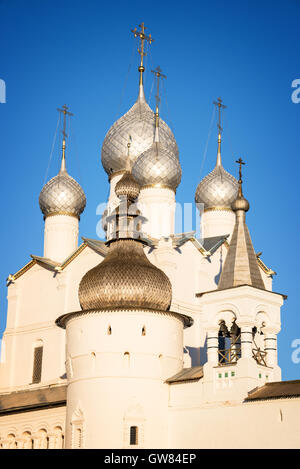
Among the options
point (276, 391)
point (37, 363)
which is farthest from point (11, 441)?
point (276, 391)

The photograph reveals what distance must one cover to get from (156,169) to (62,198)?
3.31 meters

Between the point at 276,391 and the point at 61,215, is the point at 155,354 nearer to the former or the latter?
the point at 276,391

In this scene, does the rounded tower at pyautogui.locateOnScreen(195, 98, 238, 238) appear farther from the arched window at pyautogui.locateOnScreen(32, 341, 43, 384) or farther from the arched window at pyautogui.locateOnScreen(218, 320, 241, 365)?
the arched window at pyautogui.locateOnScreen(218, 320, 241, 365)

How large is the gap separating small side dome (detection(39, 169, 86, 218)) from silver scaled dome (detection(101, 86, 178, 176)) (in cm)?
116

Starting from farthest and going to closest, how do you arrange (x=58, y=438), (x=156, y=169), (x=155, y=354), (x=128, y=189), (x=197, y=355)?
(x=156, y=169), (x=197, y=355), (x=128, y=189), (x=58, y=438), (x=155, y=354)

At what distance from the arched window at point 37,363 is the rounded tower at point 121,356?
211 inches

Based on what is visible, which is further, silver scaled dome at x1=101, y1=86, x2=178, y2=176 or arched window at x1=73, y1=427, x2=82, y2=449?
silver scaled dome at x1=101, y1=86, x2=178, y2=176

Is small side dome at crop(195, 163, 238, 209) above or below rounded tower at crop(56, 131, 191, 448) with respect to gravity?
above

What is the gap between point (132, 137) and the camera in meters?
26.4

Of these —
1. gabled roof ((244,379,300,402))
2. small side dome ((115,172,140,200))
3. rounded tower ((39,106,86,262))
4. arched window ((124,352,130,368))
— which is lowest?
gabled roof ((244,379,300,402))

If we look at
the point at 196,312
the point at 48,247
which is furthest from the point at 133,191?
the point at 48,247

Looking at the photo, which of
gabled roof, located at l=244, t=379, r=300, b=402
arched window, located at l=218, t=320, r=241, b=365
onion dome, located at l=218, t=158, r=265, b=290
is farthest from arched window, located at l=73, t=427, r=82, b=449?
onion dome, located at l=218, t=158, r=265, b=290

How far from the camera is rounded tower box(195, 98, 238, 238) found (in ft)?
86.2
